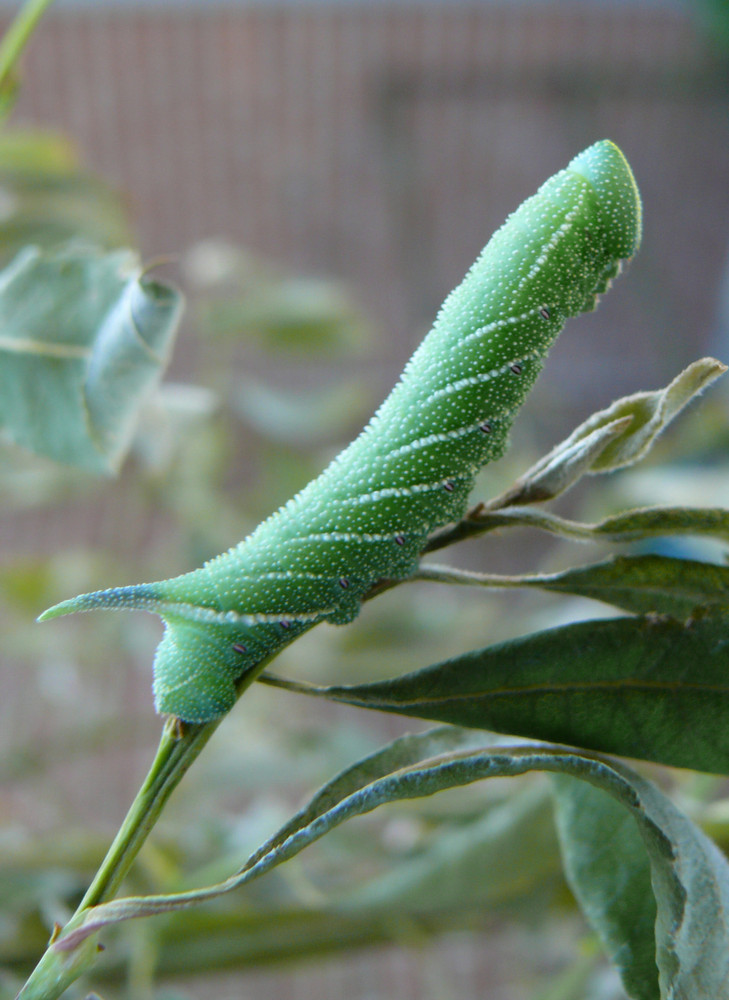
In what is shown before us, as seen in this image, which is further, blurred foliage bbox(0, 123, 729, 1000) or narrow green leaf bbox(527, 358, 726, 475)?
blurred foliage bbox(0, 123, 729, 1000)

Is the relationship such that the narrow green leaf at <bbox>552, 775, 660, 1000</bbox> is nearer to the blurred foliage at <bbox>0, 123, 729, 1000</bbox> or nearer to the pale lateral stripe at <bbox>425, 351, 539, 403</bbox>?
the blurred foliage at <bbox>0, 123, 729, 1000</bbox>

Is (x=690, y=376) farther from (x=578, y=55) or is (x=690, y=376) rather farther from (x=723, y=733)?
(x=578, y=55)

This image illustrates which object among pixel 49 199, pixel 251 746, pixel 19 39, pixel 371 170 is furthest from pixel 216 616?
pixel 371 170

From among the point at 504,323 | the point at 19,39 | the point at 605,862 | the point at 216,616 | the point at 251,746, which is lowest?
the point at 251,746

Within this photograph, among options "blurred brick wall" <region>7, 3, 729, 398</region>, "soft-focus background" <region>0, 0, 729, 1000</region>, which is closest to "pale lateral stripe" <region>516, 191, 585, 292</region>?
"soft-focus background" <region>0, 0, 729, 1000</region>

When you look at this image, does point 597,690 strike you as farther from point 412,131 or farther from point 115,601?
point 412,131
